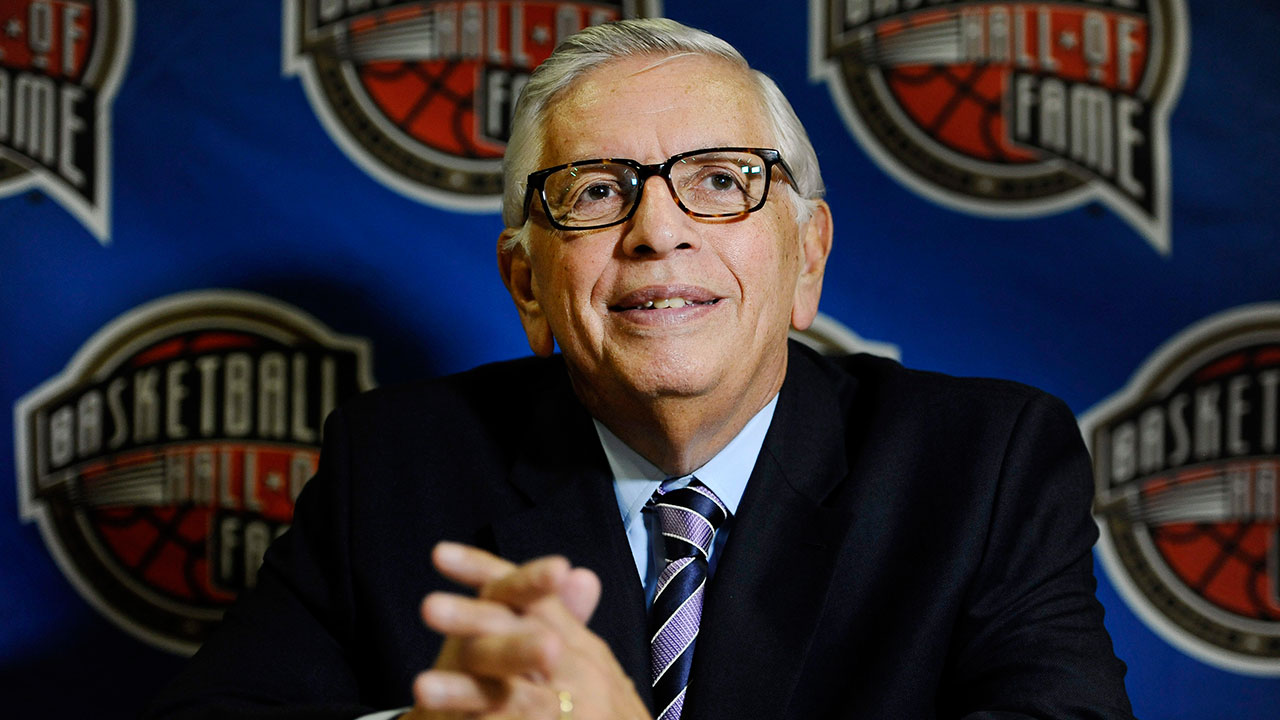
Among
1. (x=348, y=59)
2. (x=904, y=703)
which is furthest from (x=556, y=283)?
(x=348, y=59)

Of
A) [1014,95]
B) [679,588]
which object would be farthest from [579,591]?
[1014,95]

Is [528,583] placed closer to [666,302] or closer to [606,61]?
[666,302]

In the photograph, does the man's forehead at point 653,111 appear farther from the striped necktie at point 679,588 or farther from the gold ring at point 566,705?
the gold ring at point 566,705

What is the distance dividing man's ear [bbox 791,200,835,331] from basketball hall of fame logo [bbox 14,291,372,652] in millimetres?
760

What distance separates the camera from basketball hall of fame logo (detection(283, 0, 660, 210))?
184 centimetres

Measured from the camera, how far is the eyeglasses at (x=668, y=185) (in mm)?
1299

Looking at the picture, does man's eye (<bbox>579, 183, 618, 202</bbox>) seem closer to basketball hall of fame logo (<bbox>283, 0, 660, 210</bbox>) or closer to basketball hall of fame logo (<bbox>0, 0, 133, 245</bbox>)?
basketball hall of fame logo (<bbox>283, 0, 660, 210</bbox>)

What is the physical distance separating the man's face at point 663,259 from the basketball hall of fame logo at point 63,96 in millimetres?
885

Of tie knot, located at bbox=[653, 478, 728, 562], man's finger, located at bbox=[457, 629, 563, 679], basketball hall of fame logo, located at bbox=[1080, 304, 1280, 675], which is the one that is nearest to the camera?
man's finger, located at bbox=[457, 629, 563, 679]

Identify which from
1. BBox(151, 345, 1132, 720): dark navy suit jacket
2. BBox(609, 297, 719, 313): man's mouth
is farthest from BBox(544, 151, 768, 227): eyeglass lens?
BBox(151, 345, 1132, 720): dark navy suit jacket

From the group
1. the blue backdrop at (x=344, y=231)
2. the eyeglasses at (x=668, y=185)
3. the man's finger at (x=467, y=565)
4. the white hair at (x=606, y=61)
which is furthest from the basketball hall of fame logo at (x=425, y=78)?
the man's finger at (x=467, y=565)

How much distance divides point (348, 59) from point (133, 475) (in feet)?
2.49

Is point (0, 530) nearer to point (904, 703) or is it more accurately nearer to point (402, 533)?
point (402, 533)

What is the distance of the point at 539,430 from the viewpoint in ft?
4.79
